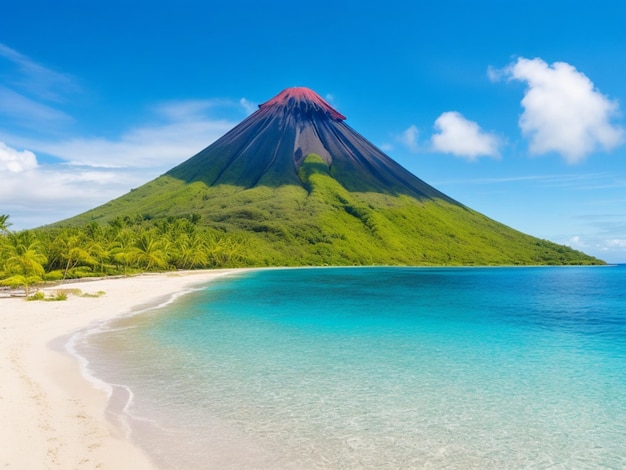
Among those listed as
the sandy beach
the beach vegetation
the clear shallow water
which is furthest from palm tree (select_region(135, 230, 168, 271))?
the sandy beach

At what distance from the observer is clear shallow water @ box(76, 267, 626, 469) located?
9594 mm

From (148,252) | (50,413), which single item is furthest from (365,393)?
(148,252)

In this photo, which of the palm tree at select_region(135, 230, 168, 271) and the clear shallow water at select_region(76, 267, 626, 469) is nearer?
the clear shallow water at select_region(76, 267, 626, 469)

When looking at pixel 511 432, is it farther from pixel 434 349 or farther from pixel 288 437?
pixel 434 349

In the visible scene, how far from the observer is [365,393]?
45.4ft

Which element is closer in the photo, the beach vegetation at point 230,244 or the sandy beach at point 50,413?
the sandy beach at point 50,413

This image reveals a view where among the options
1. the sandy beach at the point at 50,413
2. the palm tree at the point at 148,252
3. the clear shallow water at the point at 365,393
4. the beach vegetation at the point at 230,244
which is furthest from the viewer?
the palm tree at the point at 148,252

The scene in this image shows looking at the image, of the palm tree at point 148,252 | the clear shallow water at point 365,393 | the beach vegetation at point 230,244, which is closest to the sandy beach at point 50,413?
the clear shallow water at point 365,393

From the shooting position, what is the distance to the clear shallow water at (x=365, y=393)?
9.59 m

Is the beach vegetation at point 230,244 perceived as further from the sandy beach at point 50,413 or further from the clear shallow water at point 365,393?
the clear shallow water at point 365,393

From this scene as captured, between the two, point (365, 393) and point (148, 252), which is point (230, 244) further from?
point (365, 393)

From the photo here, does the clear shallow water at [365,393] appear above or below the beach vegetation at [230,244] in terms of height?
below

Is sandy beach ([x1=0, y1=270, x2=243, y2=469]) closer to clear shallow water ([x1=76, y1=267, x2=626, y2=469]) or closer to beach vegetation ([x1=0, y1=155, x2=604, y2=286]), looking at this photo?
clear shallow water ([x1=76, y1=267, x2=626, y2=469])

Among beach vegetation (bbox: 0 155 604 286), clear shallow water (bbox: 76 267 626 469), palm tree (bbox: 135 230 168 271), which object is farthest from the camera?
palm tree (bbox: 135 230 168 271)
